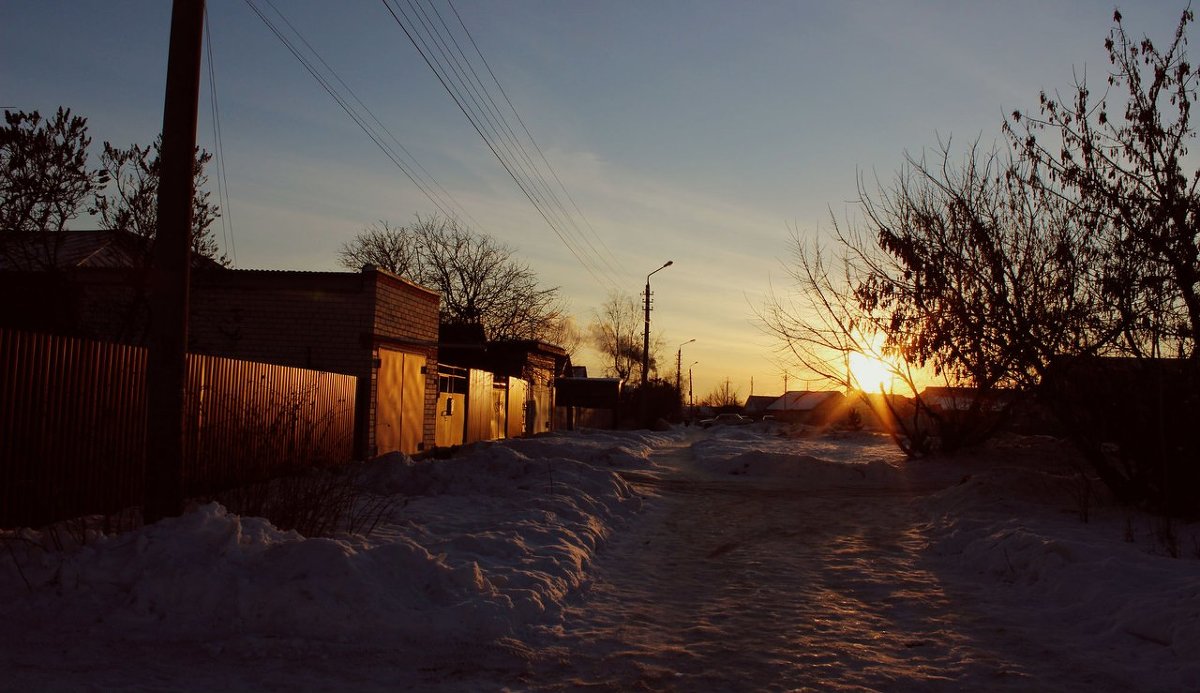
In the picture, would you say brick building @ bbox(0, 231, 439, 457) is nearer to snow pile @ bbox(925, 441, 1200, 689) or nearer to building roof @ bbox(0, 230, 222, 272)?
building roof @ bbox(0, 230, 222, 272)

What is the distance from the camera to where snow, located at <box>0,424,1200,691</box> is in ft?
15.4

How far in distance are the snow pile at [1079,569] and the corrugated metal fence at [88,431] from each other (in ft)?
22.6

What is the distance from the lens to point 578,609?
6.38 meters

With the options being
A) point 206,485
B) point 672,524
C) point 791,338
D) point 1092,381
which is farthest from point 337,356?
point 1092,381

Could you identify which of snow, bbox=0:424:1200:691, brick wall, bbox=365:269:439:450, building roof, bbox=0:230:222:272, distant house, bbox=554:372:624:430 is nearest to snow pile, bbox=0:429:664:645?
snow, bbox=0:424:1200:691

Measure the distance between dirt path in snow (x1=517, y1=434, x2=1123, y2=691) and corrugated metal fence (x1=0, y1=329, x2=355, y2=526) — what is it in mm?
4089

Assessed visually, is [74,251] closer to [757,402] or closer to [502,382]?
[502,382]

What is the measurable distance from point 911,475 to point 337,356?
42.5 ft

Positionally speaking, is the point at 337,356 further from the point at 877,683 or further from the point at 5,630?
the point at 877,683

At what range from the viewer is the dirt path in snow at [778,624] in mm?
4789

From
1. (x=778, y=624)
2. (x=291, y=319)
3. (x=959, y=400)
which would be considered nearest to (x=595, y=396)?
(x=959, y=400)

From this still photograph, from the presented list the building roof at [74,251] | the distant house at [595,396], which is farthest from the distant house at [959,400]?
the distant house at [595,396]

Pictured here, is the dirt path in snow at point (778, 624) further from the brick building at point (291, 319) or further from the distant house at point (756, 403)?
the distant house at point (756, 403)

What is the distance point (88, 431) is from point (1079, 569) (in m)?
9.09
